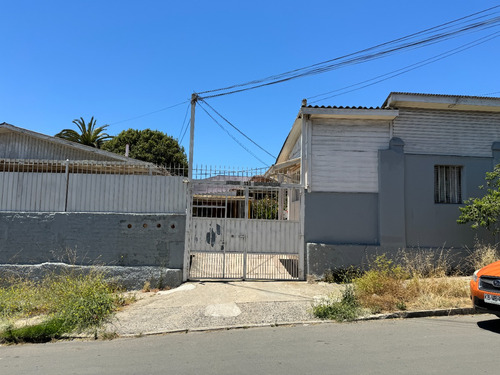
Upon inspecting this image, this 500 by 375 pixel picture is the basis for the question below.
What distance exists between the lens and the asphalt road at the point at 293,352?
4191 mm

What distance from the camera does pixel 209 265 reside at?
9508 mm

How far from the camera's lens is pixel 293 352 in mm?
4770

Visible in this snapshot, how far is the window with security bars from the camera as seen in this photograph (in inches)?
406

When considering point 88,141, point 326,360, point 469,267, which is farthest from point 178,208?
point 88,141

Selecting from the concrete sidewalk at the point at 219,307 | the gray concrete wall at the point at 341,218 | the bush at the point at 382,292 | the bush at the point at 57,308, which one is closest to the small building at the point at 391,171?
the gray concrete wall at the point at 341,218

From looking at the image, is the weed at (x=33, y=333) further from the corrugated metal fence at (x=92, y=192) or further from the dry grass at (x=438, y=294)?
the dry grass at (x=438, y=294)

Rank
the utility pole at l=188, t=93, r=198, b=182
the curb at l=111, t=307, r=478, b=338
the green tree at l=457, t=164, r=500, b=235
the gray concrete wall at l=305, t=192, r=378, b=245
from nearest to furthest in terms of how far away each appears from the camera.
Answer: the curb at l=111, t=307, r=478, b=338, the green tree at l=457, t=164, r=500, b=235, the utility pole at l=188, t=93, r=198, b=182, the gray concrete wall at l=305, t=192, r=378, b=245

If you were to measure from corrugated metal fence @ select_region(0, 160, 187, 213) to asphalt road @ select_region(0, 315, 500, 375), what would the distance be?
4.14m

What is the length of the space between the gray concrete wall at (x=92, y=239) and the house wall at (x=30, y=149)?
154 inches

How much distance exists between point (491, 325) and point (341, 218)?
442cm

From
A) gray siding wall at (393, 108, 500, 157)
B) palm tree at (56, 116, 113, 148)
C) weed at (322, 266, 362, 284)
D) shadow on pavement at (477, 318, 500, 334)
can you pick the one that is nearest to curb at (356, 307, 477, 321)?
shadow on pavement at (477, 318, 500, 334)

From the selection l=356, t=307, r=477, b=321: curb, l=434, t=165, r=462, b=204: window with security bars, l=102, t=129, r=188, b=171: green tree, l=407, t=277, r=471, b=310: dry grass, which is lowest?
l=356, t=307, r=477, b=321: curb

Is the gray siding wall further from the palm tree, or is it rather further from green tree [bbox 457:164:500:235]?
the palm tree

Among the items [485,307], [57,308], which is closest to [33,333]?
[57,308]
